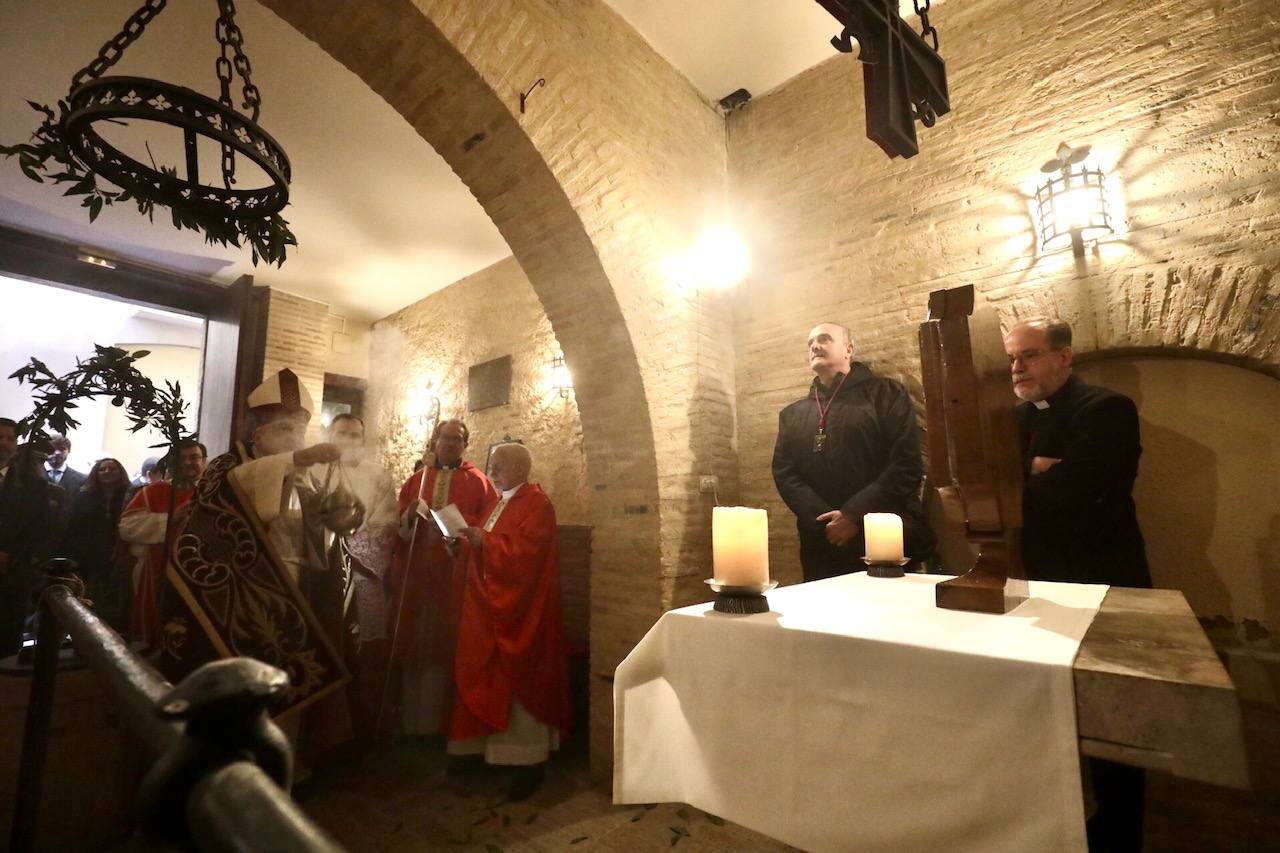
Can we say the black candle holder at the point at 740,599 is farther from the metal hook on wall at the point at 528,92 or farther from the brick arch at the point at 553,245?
the metal hook on wall at the point at 528,92

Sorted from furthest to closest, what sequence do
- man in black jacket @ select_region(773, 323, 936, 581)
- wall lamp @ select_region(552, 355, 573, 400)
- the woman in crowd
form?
wall lamp @ select_region(552, 355, 573, 400) < the woman in crowd < man in black jacket @ select_region(773, 323, 936, 581)

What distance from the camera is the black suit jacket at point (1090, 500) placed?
2238 millimetres

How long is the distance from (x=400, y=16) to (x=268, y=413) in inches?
96.5

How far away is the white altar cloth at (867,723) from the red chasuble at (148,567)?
4.54m

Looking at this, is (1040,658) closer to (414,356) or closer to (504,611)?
(504,611)

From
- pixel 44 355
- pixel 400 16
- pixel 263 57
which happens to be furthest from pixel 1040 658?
pixel 44 355

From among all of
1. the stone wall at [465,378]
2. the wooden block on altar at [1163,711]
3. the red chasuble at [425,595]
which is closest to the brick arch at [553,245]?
the red chasuble at [425,595]

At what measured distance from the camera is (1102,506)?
2.32 m

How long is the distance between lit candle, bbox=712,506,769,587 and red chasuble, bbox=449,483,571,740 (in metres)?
2.44

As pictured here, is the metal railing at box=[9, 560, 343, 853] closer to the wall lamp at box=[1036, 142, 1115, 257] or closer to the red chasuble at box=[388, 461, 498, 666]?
the red chasuble at box=[388, 461, 498, 666]

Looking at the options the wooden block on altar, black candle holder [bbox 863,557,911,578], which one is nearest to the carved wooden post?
the wooden block on altar

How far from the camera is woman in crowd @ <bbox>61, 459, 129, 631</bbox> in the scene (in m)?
4.35

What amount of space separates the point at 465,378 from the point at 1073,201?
6030 mm

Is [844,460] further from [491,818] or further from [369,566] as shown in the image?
[369,566]
